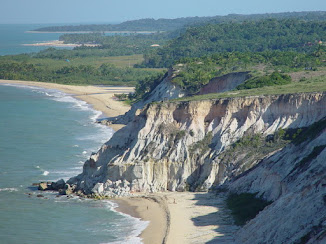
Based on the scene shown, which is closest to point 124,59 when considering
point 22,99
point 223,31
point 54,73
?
point 223,31

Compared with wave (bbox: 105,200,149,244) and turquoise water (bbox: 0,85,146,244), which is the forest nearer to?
turquoise water (bbox: 0,85,146,244)

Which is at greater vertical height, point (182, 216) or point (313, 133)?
point (313, 133)

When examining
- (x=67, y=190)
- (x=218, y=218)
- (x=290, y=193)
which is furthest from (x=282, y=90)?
(x=290, y=193)

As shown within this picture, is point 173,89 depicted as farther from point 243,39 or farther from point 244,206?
point 243,39

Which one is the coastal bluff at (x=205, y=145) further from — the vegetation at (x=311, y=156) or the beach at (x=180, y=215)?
the vegetation at (x=311, y=156)

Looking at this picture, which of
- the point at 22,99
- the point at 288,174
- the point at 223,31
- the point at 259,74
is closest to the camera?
the point at 288,174

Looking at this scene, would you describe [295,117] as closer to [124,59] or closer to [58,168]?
[58,168]

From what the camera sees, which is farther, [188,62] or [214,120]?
[188,62]
